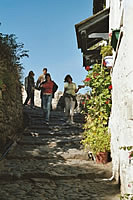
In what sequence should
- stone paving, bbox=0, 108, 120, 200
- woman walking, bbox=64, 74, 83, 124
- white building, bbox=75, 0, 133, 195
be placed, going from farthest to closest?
woman walking, bbox=64, 74, 83, 124, stone paving, bbox=0, 108, 120, 200, white building, bbox=75, 0, 133, 195

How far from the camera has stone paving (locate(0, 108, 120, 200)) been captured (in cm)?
334

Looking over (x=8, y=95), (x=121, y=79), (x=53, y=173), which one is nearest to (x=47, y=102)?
(x=8, y=95)

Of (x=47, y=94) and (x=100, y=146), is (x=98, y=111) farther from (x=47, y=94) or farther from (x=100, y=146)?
(x=47, y=94)

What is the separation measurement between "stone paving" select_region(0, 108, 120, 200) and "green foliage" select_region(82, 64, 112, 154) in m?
0.40

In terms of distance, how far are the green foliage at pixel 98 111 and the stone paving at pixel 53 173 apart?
1.32 ft

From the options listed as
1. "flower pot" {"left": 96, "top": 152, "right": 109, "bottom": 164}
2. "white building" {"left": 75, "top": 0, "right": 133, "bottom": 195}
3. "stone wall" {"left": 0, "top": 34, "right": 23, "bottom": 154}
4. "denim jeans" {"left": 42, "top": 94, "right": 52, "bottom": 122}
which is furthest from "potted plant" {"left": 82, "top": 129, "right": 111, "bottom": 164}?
"denim jeans" {"left": 42, "top": 94, "right": 52, "bottom": 122}

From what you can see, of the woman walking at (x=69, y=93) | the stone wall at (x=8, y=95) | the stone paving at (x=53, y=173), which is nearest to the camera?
the stone paving at (x=53, y=173)

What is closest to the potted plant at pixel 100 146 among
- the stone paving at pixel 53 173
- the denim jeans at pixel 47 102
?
the stone paving at pixel 53 173

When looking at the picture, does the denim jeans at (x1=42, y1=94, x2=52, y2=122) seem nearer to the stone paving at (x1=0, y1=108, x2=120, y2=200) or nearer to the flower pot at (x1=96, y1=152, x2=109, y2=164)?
the stone paving at (x1=0, y1=108, x2=120, y2=200)

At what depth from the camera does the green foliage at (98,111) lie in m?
5.04

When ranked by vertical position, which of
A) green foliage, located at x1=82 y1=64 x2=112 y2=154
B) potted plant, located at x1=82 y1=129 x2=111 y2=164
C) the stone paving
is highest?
green foliage, located at x1=82 y1=64 x2=112 y2=154

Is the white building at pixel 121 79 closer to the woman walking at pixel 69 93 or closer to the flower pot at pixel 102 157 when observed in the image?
the flower pot at pixel 102 157

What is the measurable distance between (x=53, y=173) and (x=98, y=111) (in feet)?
6.97

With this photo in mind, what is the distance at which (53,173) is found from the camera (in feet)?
13.7
